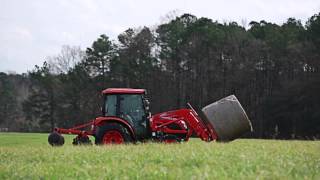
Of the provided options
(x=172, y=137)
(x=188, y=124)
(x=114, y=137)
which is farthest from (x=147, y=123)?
(x=188, y=124)

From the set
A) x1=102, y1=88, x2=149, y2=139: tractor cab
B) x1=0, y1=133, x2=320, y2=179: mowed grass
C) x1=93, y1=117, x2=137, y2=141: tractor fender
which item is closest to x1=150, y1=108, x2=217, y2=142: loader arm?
x1=102, y1=88, x2=149, y2=139: tractor cab

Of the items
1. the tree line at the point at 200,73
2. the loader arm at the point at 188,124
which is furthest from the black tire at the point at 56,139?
the tree line at the point at 200,73

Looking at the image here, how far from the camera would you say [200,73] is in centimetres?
7900

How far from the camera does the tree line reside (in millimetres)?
66812

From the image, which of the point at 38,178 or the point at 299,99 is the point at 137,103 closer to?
the point at 38,178

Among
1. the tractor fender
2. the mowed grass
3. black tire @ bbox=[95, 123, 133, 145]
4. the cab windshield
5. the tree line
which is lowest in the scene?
the mowed grass

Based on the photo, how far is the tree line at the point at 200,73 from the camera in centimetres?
6681

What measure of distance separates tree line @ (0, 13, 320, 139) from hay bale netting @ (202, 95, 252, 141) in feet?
141

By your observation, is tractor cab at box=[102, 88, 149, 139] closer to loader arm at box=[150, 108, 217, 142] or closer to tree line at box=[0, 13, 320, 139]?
loader arm at box=[150, 108, 217, 142]

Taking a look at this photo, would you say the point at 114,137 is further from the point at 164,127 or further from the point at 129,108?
the point at 164,127

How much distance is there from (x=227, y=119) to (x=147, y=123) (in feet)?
8.93

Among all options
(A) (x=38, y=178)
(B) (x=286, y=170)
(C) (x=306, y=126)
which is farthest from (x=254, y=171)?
(C) (x=306, y=126)

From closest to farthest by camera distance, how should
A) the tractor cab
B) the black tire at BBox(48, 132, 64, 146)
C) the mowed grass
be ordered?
the mowed grass
the tractor cab
the black tire at BBox(48, 132, 64, 146)

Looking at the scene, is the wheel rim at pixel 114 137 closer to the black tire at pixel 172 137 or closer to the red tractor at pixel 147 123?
the red tractor at pixel 147 123
